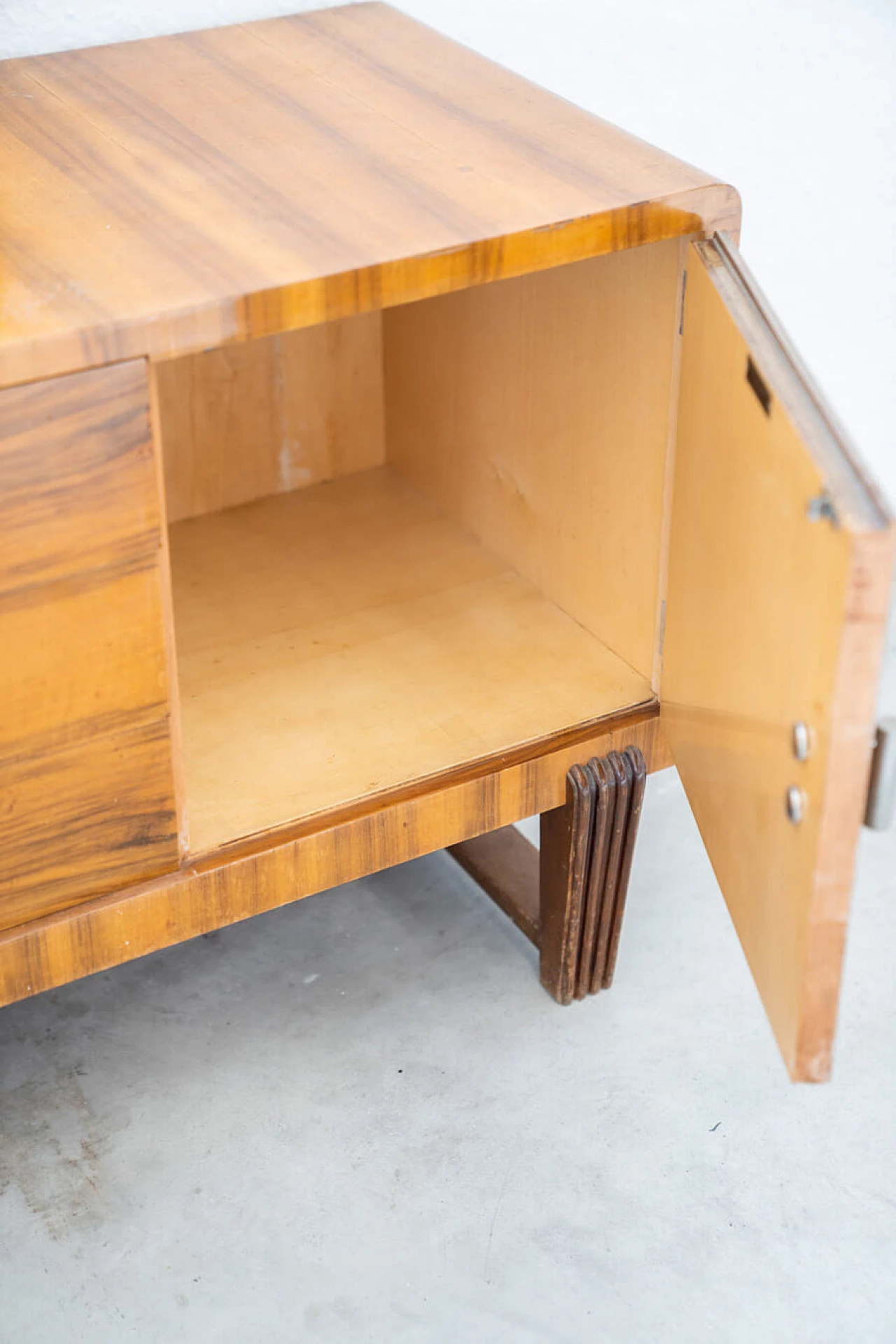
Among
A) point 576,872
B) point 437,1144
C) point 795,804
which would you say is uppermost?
point 795,804

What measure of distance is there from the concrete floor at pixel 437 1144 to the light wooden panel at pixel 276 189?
59 cm

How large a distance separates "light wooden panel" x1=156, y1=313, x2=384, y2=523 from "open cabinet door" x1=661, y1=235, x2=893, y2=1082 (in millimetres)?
450

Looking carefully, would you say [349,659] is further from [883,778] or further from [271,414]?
[883,778]

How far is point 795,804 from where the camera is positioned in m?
0.71

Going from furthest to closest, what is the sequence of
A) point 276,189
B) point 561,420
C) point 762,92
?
point 762,92 → point 561,420 → point 276,189

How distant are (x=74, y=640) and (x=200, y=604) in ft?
1.22

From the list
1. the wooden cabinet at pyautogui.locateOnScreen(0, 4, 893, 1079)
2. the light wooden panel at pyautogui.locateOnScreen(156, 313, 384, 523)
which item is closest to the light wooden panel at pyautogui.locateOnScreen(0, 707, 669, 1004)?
the wooden cabinet at pyautogui.locateOnScreen(0, 4, 893, 1079)

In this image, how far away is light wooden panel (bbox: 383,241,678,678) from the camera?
3.02 ft

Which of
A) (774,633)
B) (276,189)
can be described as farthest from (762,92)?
(774,633)

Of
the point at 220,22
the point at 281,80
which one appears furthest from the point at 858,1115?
the point at 220,22

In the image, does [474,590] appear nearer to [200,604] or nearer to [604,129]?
[200,604]

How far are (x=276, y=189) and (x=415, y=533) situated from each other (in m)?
0.41

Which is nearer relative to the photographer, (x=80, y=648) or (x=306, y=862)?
(x=80, y=648)

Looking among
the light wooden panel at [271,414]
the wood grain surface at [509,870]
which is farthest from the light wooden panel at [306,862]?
the light wooden panel at [271,414]
